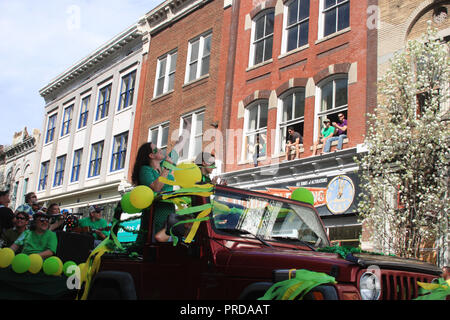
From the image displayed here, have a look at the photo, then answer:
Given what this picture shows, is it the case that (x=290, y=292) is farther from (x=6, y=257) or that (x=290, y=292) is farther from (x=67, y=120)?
(x=67, y=120)

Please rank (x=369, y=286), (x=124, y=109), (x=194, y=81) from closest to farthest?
1. (x=369, y=286)
2. (x=194, y=81)
3. (x=124, y=109)

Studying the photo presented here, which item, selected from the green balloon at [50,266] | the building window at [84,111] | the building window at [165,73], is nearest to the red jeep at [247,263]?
the green balloon at [50,266]

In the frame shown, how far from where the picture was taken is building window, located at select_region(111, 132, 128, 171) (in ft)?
76.8

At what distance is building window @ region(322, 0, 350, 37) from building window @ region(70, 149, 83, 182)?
1740cm

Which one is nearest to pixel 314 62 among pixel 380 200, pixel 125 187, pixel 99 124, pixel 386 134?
pixel 386 134

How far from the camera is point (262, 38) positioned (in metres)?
17.1

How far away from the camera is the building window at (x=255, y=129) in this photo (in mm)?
16016

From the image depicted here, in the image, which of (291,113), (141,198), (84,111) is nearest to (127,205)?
(141,198)

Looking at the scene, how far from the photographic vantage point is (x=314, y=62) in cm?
1472

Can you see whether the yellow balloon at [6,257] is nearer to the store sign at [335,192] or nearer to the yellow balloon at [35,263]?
the yellow balloon at [35,263]

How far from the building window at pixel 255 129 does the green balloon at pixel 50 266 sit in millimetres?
10876

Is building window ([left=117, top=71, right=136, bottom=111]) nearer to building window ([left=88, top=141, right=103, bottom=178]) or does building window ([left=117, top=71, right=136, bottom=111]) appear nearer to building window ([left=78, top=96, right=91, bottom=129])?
building window ([left=88, top=141, right=103, bottom=178])

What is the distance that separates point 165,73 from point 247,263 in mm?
19201

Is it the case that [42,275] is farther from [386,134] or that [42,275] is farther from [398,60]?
[398,60]
